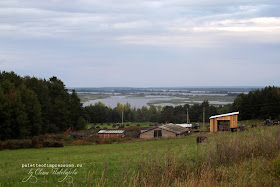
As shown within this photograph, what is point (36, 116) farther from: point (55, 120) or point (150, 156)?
point (150, 156)

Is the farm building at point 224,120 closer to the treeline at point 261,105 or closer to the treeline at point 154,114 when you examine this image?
the treeline at point 261,105

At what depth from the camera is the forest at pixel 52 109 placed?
40000 millimetres

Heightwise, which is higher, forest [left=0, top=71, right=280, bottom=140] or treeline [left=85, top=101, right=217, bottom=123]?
forest [left=0, top=71, right=280, bottom=140]

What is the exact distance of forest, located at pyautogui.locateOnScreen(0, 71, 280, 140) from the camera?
4000cm

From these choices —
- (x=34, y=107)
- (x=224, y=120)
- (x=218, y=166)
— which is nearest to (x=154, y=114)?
(x=34, y=107)

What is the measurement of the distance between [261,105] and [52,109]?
4290 cm

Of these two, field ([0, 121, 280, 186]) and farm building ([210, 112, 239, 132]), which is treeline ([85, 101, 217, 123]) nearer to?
farm building ([210, 112, 239, 132])

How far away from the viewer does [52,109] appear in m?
54.2

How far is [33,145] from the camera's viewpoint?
99.3 ft

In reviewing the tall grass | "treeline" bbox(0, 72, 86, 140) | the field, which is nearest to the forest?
"treeline" bbox(0, 72, 86, 140)

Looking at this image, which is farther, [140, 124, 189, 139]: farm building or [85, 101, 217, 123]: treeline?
[85, 101, 217, 123]: treeline

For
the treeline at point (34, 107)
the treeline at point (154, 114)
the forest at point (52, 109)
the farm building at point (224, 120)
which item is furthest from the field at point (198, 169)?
the treeline at point (154, 114)

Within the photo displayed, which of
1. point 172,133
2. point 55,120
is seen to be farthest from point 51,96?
point 172,133

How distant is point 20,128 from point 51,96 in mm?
17090
